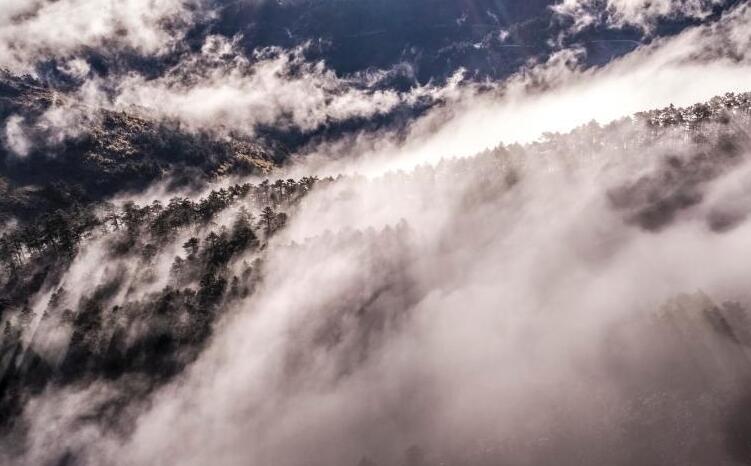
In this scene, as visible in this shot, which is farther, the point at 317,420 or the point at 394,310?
the point at 394,310

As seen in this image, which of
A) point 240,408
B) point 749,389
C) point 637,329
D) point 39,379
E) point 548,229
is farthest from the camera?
point 548,229

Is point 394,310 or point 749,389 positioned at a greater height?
point 749,389

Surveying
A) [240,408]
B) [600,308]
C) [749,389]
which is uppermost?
[749,389]

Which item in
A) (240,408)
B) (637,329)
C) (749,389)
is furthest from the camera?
(240,408)

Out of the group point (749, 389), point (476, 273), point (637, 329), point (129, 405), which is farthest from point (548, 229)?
point (129, 405)

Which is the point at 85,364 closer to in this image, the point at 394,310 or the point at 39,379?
the point at 39,379

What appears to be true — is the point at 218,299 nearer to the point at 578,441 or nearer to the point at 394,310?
the point at 394,310

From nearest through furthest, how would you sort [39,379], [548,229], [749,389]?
[749,389] → [39,379] → [548,229]

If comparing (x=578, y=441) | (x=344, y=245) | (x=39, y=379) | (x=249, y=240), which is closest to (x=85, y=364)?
(x=39, y=379)

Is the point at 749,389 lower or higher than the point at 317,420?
higher
